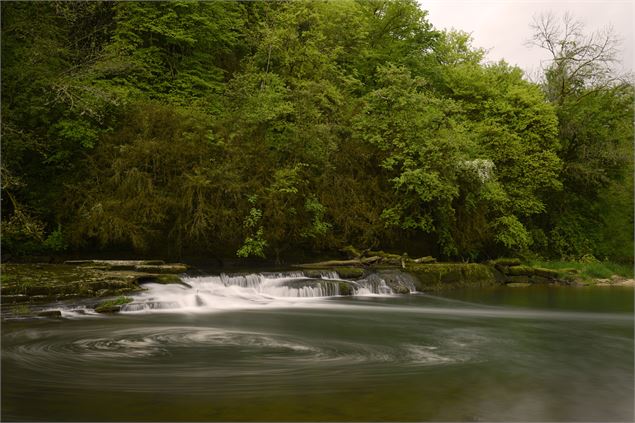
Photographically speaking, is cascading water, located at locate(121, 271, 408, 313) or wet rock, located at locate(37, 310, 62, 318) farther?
cascading water, located at locate(121, 271, 408, 313)

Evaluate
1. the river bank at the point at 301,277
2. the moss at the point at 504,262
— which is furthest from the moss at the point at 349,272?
the moss at the point at 504,262

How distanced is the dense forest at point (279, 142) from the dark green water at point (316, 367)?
5882 mm

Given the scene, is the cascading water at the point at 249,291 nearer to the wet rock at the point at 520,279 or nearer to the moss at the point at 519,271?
the wet rock at the point at 520,279

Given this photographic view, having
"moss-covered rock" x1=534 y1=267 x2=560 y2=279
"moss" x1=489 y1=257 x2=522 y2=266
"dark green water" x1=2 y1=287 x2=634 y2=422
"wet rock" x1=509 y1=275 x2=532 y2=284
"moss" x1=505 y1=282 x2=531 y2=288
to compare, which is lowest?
"dark green water" x1=2 y1=287 x2=634 y2=422

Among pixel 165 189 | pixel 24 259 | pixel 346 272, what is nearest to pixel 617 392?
pixel 346 272

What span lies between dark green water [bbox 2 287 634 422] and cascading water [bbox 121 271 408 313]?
112cm

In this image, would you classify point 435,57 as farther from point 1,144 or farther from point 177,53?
point 1,144

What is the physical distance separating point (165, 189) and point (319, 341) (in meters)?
10.4

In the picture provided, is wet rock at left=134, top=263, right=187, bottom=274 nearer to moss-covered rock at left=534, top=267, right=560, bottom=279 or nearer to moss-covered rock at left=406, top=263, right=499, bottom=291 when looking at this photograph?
moss-covered rock at left=406, top=263, right=499, bottom=291

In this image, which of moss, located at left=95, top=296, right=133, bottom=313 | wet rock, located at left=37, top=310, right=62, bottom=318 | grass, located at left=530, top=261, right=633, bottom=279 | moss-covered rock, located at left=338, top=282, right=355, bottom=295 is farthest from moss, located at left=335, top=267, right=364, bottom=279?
grass, located at left=530, top=261, right=633, bottom=279

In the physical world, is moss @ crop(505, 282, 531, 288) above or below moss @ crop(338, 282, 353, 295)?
below

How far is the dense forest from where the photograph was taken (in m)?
17.8

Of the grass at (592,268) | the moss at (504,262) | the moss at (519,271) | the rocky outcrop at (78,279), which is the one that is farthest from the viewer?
the grass at (592,268)

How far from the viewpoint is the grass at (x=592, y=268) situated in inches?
1013
